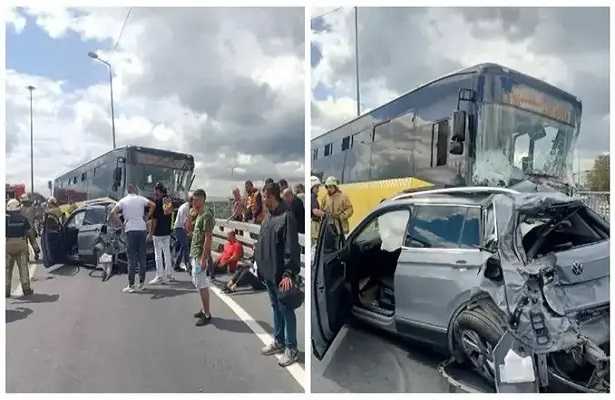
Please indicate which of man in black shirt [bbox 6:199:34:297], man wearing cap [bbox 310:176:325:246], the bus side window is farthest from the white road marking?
the bus side window

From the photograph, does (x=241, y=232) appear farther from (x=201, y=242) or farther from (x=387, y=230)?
(x=387, y=230)

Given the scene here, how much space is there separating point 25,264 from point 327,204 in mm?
2096

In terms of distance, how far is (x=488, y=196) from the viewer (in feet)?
12.1

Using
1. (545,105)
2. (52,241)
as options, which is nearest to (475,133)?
(545,105)

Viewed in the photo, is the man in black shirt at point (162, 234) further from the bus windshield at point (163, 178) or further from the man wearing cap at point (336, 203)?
the man wearing cap at point (336, 203)

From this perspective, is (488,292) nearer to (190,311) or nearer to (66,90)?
(190,311)

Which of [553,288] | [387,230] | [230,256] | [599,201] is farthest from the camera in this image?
[230,256]

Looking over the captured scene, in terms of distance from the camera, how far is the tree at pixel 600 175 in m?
3.84

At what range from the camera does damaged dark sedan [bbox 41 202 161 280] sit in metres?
4.20

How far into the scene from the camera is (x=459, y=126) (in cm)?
376

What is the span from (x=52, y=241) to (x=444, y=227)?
107 inches

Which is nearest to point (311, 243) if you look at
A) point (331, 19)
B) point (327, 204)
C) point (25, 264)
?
point (327, 204)

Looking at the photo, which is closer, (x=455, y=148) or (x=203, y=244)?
(x=455, y=148)

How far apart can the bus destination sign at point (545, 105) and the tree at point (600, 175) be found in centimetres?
32
